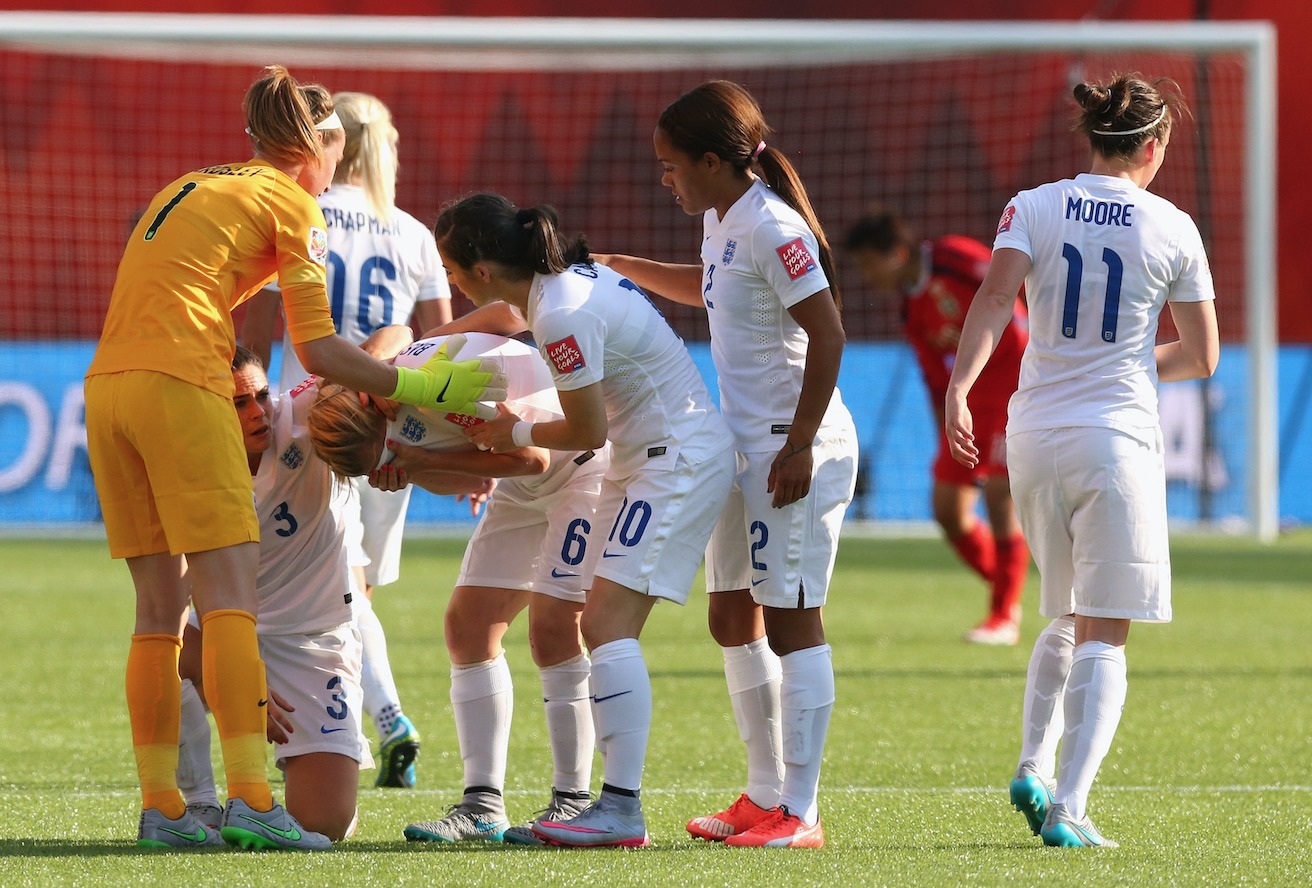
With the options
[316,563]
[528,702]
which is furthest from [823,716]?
[528,702]

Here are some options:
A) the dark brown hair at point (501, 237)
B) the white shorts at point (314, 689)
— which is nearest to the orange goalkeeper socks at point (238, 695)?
the white shorts at point (314, 689)

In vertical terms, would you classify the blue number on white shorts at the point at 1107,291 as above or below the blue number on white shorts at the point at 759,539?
above

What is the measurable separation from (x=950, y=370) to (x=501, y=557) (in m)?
4.39

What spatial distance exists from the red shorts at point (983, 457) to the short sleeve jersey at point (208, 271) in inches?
199

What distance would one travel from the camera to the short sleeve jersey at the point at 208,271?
12.0 ft

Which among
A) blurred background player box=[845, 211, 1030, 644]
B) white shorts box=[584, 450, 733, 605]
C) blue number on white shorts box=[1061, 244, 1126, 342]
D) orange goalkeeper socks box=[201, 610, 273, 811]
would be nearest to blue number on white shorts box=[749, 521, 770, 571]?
white shorts box=[584, 450, 733, 605]

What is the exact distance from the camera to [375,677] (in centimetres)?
496

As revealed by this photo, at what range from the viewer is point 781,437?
3.96m

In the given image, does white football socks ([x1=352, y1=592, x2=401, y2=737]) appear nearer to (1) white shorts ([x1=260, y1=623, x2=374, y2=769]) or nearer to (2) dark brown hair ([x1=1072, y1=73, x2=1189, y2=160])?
(1) white shorts ([x1=260, y1=623, x2=374, y2=769])

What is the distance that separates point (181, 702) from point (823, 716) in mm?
1426

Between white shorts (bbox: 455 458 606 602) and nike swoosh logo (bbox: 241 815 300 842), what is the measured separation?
0.75m

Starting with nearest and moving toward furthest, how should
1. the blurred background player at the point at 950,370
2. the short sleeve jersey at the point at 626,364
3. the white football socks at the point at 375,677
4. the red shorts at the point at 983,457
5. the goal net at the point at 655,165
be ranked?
1. the short sleeve jersey at the point at 626,364
2. the white football socks at the point at 375,677
3. the blurred background player at the point at 950,370
4. the red shorts at the point at 983,457
5. the goal net at the point at 655,165

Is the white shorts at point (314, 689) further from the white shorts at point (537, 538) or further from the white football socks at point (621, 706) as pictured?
the white football socks at point (621, 706)

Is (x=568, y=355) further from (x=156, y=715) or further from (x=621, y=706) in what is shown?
(x=156, y=715)
